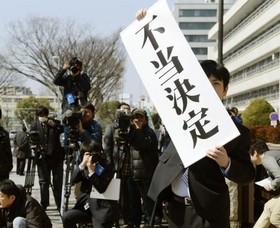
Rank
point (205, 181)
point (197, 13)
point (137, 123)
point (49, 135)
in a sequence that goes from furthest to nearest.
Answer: point (197, 13) < point (49, 135) < point (137, 123) < point (205, 181)

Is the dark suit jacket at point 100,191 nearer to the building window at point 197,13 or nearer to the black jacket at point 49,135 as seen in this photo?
the black jacket at point 49,135

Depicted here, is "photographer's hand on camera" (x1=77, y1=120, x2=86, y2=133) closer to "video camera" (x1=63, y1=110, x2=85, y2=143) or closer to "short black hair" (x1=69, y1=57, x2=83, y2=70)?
"video camera" (x1=63, y1=110, x2=85, y2=143)

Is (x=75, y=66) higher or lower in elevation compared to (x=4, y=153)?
higher

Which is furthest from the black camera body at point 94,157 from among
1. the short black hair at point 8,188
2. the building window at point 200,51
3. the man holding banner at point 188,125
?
the building window at point 200,51

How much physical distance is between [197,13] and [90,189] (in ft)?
286

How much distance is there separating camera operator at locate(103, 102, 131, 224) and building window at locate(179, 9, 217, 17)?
8456cm

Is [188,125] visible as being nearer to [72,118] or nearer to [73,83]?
[72,118]

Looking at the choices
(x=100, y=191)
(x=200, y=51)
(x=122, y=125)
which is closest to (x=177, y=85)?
(x=100, y=191)

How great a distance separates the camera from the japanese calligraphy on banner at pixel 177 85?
269cm

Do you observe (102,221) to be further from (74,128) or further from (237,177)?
(237,177)

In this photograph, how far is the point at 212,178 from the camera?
294cm

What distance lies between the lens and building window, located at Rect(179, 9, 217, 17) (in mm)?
90688

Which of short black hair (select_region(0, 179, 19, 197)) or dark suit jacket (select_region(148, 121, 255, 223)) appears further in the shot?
short black hair (select_region(0, 179, 19, 197))

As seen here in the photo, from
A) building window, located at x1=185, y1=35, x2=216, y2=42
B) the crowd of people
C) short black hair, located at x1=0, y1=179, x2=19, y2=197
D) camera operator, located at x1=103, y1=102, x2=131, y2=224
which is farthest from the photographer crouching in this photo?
building window, located at x1=185, y1=35, x2=216, y2=42
